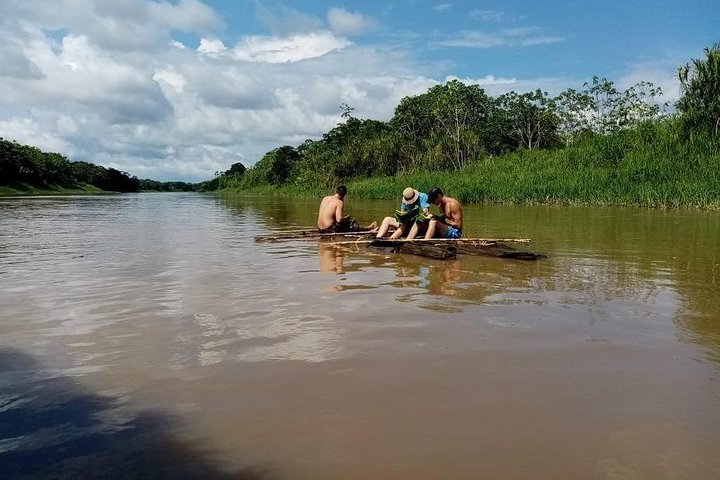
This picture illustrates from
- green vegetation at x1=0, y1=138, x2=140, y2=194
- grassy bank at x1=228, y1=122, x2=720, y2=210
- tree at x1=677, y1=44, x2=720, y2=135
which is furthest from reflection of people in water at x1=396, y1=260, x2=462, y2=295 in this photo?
green vegetation at x1=0, y1=138, x2=140, y2=194

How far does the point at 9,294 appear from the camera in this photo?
6.27m

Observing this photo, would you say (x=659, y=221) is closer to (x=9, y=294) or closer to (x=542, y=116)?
(x=9, y=294)

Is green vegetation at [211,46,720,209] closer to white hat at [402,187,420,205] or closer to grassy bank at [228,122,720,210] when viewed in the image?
grassy bank at [228,122,720,210]

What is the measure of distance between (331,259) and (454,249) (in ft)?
6.36

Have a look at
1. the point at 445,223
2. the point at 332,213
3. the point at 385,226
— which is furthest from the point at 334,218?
the point at 445,223

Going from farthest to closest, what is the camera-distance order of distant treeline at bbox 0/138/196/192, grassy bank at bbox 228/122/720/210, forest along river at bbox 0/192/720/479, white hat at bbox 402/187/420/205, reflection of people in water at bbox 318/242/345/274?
distant treeline at bbox 0/138/196/192
grassy bank at bbox 228/122/720/210
white hat at bbox 402/187/420/205
reflection of people in water at bbox 318/242/345/274
forest along river at bbox 0/192/720/479

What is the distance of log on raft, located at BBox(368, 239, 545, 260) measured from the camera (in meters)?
8.62

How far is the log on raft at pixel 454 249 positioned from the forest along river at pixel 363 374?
3.40ft

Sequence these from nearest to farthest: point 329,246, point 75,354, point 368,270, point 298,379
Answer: point 298,379
point 75,354
point 368,270
point 329,246

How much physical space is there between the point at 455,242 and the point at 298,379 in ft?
20.5

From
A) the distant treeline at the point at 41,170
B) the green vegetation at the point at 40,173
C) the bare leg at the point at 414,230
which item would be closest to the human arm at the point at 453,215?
the bare leg at the point at 414,230

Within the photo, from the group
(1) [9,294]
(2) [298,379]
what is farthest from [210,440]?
(1) [9,294]

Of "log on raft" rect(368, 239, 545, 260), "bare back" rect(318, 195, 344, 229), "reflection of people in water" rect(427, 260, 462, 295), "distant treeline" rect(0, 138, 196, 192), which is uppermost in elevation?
"distant treeline" rect(0, 138, 196, 192)

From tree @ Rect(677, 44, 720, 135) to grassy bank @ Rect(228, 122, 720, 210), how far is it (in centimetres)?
88
